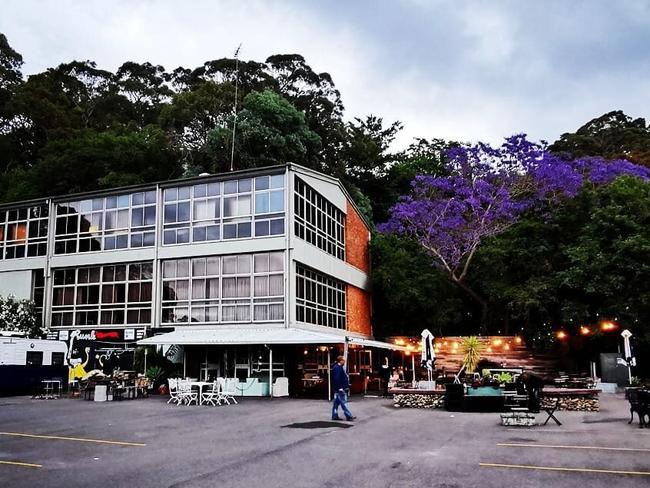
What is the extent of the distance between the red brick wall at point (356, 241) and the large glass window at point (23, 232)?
46.5 feet

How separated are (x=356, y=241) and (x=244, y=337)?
39.4 feet

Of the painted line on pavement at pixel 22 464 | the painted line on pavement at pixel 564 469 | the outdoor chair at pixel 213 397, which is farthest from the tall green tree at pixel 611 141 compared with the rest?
the painted line on pavement at pixel 22 464

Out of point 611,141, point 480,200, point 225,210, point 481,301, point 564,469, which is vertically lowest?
point 564,469

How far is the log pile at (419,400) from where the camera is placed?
59.5ft

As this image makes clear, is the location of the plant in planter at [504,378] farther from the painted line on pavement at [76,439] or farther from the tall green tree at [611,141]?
the tall green tree at [611,141]

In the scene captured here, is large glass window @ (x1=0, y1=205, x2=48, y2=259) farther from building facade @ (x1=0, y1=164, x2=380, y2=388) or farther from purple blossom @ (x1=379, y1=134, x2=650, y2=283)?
purple blossom @ (x1=379, y1=134, x2=650, y2=283)

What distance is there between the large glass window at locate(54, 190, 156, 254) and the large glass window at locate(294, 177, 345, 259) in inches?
255

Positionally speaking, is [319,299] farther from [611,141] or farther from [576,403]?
[611,141]

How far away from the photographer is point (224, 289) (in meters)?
25.0

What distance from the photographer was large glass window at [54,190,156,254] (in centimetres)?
2703

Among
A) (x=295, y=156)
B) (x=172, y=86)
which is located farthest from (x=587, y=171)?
(x=172, y=86)

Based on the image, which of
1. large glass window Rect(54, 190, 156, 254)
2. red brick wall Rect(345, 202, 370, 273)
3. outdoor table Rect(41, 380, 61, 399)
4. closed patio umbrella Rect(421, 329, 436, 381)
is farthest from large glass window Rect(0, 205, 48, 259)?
closed patio umbrella Rect(421, 329, 436, 381)

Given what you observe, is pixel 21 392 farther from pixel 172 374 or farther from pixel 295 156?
pixel 295 156

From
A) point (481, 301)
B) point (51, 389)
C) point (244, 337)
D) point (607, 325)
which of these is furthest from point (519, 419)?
point (481, 301)
